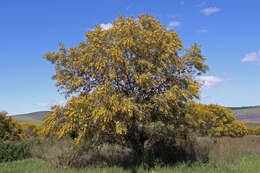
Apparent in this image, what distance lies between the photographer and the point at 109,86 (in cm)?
971

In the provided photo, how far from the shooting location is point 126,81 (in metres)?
10.7

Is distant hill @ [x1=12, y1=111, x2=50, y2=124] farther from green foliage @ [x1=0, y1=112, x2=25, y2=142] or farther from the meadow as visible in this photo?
the meadow

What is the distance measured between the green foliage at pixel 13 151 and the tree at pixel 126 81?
6581mm

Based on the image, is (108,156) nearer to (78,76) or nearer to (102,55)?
(78,76)

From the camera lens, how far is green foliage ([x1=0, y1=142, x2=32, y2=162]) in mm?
15188

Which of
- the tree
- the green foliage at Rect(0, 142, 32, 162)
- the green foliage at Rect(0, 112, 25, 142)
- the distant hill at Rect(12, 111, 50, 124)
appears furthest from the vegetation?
the distant hill at Rect(12, 111, 50, 124)

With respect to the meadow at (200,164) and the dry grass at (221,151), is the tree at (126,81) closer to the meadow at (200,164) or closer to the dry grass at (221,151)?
the meadow at (200,164)

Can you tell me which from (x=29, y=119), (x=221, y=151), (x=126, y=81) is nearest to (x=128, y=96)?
(x=126, y=81)

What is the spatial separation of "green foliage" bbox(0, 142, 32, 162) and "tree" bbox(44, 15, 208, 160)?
6.58 m

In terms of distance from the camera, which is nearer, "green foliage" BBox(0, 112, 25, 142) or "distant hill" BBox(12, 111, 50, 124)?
"green foliage" BBox(0, 112, 25, 142)

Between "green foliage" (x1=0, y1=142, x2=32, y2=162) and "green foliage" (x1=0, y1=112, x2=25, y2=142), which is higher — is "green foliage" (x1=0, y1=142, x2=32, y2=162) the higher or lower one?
the lower one

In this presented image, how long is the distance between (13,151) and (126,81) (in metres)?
10.0

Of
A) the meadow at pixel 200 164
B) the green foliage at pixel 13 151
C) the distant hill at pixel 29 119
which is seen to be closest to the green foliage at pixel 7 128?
the green foliage at pixel 13 151

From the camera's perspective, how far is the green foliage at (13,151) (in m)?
15.2
